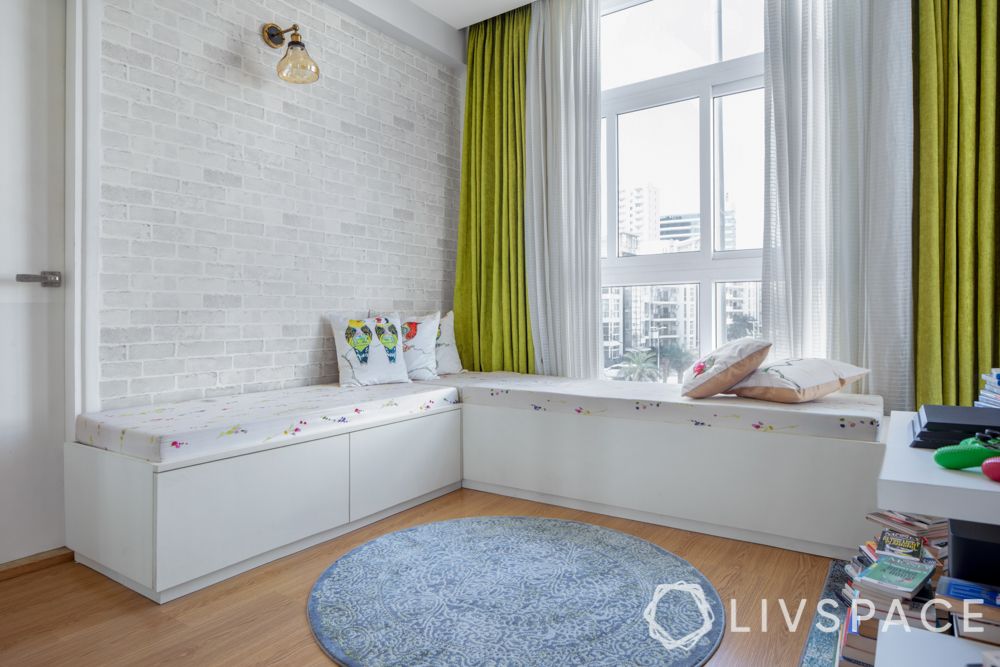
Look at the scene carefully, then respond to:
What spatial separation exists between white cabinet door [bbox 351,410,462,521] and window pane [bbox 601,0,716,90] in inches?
87.0

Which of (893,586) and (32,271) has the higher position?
(32,271)

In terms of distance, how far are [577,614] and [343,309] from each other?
207 cm

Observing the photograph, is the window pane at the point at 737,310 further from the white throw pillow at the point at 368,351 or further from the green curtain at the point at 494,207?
the white throw pillow at the point at 368,351

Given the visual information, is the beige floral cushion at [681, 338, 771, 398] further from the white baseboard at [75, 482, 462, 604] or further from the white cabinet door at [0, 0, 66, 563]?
the white cabinet door at [0, 0, 66, 563]

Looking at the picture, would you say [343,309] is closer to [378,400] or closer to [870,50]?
[378,400]

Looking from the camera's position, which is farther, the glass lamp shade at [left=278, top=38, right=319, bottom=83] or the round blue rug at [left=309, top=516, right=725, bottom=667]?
the glass lamp shade at [left=278, top=38, right=319, bottom=83]

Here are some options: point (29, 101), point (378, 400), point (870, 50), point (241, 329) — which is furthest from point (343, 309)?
point (870, 50)

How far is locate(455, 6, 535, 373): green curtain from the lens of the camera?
3611mm

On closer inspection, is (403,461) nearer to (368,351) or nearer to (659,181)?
(368,351)

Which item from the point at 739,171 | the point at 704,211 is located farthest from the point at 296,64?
the point at 739,171

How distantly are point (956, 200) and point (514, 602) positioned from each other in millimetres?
2297

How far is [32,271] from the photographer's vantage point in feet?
6.87

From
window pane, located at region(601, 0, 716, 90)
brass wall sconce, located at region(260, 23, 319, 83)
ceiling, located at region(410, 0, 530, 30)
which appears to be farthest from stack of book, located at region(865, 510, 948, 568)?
ceiling, located at region(410, 0, 530, 30)

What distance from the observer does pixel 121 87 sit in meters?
2.25
